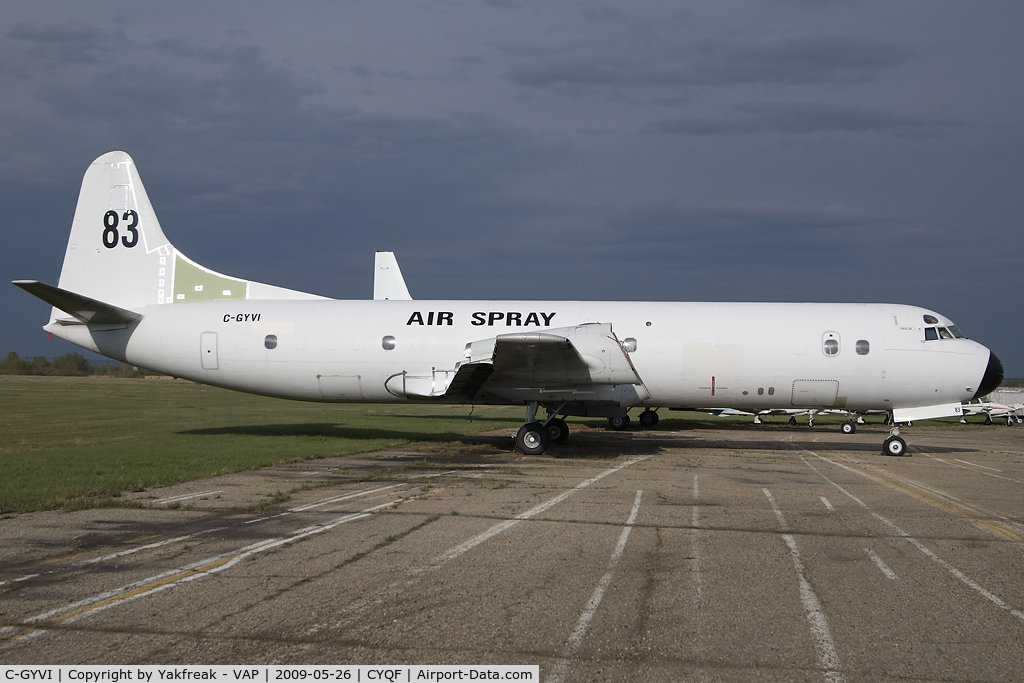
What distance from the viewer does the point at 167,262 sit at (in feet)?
68.5

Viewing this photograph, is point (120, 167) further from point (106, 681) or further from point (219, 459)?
point (106, 681)

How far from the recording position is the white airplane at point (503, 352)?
18.4 metres

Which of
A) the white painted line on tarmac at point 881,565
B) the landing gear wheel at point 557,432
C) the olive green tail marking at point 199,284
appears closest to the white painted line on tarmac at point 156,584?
the white painted line on tarmac at point 881,565

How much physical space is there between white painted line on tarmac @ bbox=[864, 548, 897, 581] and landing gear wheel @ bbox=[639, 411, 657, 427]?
22728 mm

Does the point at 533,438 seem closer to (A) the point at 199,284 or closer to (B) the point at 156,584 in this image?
(A) the point at 199,284

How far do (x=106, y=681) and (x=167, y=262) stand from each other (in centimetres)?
1878

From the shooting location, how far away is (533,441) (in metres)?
18.1

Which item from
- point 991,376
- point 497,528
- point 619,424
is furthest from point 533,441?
point 991,376

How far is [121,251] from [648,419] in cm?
2082

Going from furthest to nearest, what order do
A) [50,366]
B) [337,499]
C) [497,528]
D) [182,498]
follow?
[50,366]
[337,499]
[182,498]
[497,528]

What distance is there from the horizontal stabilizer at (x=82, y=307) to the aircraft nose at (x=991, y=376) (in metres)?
22.6

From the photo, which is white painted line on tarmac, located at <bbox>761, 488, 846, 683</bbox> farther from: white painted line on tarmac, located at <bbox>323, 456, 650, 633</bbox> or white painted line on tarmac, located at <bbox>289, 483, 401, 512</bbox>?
white painted line on tarmac, located at <bbox>289, 483, 401, 512</bbox>

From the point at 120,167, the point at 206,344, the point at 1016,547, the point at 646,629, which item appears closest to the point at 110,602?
the point at 646,629

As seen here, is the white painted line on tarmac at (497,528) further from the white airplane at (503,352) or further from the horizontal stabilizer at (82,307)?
the horizontal stabilizer at (82,307)
